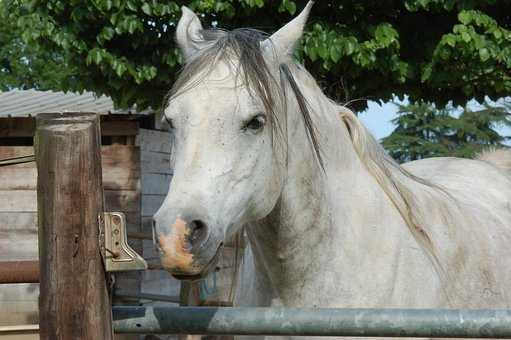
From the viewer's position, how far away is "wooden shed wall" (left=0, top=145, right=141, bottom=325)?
8.92 m

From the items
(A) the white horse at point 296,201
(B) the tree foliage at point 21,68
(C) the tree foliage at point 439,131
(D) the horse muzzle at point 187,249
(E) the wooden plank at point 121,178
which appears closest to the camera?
(D) the horse muzzle at point 187,249

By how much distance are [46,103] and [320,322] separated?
34.7 feet

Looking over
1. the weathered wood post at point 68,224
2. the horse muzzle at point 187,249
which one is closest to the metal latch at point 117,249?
the weathered wood post at point 68,224

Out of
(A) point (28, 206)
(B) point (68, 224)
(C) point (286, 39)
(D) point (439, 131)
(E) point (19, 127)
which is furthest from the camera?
(D) point (439, 131)

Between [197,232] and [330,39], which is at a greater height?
[330,39]

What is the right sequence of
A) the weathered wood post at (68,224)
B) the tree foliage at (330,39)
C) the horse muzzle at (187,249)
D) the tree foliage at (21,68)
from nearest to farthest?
the weathered wood post at (68,224) < the horse muzzle at (187,249) < the tree foliage at (330,39) < the tree foliage at (21,68)

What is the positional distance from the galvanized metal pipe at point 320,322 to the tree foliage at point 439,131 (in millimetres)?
15528

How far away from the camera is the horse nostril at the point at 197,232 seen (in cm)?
223

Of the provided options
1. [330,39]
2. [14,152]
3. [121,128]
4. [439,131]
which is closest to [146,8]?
[330,39]

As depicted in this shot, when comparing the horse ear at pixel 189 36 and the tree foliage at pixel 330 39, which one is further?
the tree foliage at pixel 330 39

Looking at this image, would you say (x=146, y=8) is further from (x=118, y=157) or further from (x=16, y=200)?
(x=16, y=200)

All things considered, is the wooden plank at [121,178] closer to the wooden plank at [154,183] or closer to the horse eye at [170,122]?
the wooden plank at [154,183]

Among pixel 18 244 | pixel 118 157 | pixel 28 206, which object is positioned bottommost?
pixel 18 244

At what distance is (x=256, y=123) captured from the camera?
102 inches
